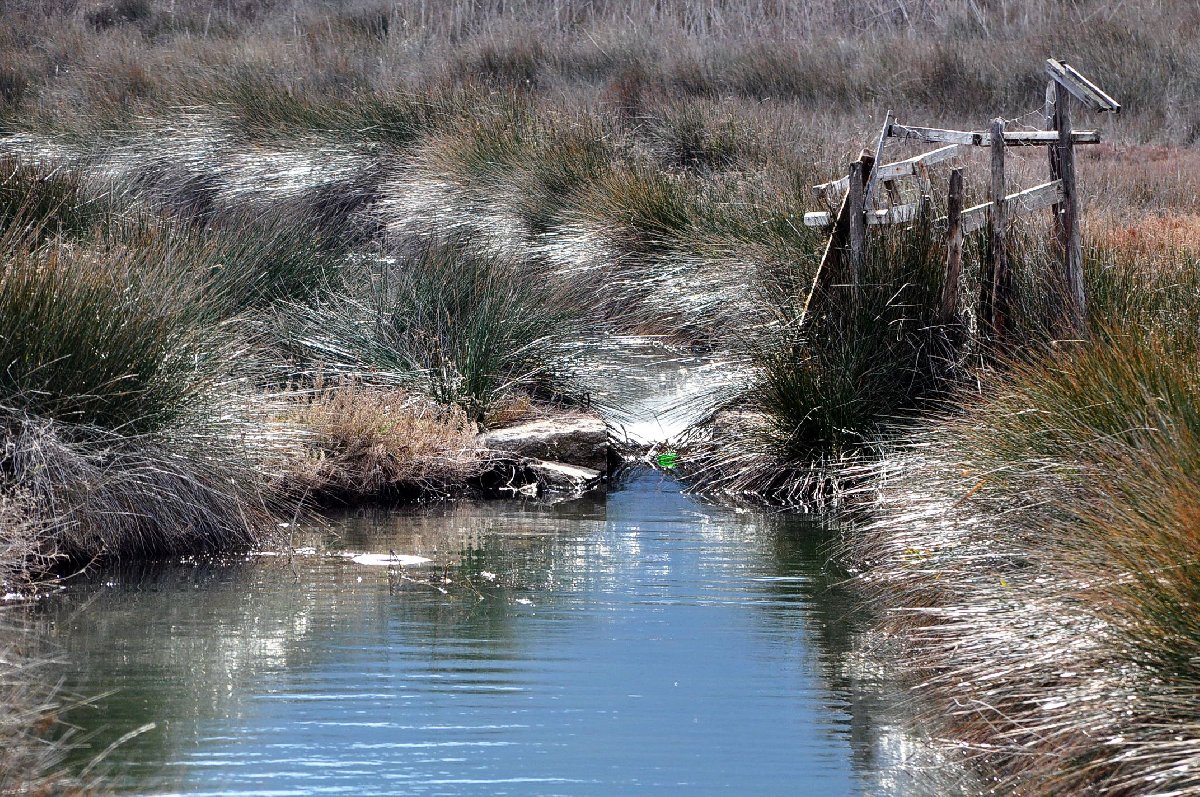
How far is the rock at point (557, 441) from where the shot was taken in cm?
980

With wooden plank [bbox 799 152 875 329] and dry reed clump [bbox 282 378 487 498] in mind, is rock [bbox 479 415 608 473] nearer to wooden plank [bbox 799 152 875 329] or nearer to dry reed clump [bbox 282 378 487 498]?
dry reed clump [bbox 282 378 487 498]

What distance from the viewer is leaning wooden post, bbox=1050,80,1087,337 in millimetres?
8367

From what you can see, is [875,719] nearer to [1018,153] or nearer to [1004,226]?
[1004,226]

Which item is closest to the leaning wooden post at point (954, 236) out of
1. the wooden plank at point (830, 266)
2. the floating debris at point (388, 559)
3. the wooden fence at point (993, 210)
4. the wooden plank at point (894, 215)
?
the wooden fence at point (993, 210)

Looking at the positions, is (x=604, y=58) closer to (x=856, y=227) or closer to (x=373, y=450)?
(x=856, y=227)

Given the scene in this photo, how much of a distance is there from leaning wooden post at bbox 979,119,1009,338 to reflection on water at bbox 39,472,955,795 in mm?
1727

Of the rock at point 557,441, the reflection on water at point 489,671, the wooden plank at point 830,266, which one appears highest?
the wooden plank at point 830,266

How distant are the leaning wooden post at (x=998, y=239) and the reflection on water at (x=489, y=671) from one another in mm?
1727

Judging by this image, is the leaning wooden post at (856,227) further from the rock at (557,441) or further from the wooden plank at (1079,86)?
the rock at (557,441)

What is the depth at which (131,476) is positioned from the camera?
23.4 feet

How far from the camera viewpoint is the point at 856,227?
9.32m

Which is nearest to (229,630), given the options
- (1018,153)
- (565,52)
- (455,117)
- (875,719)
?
(875,719)

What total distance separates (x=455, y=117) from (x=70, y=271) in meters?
10.6

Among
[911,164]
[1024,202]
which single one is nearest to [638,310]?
[911,164]
